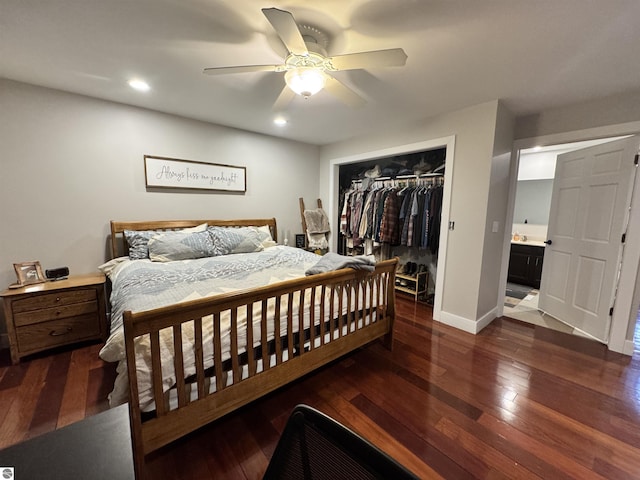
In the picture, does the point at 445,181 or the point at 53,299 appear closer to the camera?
the point at 53,299

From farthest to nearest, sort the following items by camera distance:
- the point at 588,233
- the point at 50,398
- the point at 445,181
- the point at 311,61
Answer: the point at 445,181
the point at 588,233
the point at 50,398
the point at 311,61

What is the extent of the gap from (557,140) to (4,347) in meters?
5.71

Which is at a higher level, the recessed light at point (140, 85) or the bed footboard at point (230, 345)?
the recessed light at point (140, 85)

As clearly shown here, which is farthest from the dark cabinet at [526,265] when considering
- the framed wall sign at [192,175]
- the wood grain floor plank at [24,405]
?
the wood grain floor plank at [24,405]

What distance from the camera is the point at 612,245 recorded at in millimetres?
2613

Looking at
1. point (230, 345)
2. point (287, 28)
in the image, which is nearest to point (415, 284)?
point (230, 345)

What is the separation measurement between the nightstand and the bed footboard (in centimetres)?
166

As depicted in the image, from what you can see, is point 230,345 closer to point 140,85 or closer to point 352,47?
point 352,47

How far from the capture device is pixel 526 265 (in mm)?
4559

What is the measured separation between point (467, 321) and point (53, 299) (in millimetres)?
3982

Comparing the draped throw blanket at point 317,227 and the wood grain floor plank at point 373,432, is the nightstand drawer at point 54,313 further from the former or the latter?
the draped throw blanket at point 317,227

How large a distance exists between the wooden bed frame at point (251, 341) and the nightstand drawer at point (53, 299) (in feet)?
5.62

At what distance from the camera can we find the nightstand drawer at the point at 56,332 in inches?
86.0

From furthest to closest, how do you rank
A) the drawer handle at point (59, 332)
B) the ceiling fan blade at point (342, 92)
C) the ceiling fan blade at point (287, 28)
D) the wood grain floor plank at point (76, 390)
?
the drawer handle at point (59, 332) → the ceiling fan blade at point (342, 92) → the wood grain floor plank at point (76, 390) → the ceiling fan blade at point (287, 28)
